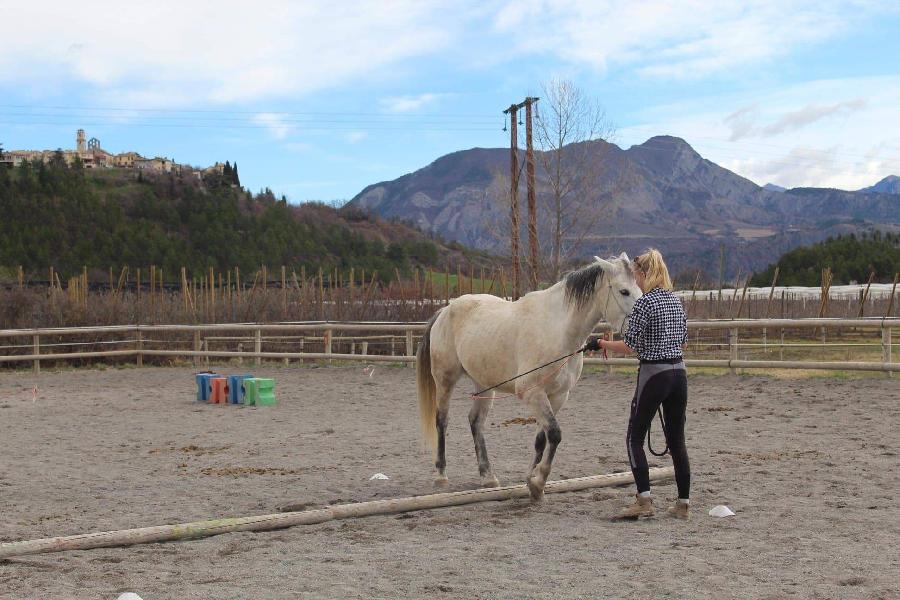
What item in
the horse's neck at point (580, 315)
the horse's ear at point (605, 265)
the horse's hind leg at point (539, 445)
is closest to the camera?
the horse's ear at point (605, 265)

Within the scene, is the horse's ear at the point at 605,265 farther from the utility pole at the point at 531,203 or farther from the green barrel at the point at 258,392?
the utility pole at the point at 531,203

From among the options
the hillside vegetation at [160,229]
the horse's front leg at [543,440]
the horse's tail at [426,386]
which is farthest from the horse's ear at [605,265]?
the hillside vegetation at [160,229]

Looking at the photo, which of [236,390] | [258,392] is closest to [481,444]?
[258,392]

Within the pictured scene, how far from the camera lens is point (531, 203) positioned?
888 inches

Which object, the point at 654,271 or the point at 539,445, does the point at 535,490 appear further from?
the point at 654,271

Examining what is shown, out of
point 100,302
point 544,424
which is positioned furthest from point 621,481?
point 100,302

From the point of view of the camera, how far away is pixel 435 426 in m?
7.58

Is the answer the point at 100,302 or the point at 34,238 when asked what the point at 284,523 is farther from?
the point at 34,238

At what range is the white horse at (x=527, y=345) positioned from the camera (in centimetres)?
625

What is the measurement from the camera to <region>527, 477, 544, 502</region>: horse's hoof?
625 centimetres

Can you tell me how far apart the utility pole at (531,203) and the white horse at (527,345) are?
44.9 feet

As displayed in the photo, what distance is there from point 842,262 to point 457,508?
65149mm

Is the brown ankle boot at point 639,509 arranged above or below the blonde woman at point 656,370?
below

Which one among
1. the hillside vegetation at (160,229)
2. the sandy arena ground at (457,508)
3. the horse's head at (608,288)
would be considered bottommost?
the sandy arena ground at (457,508)
